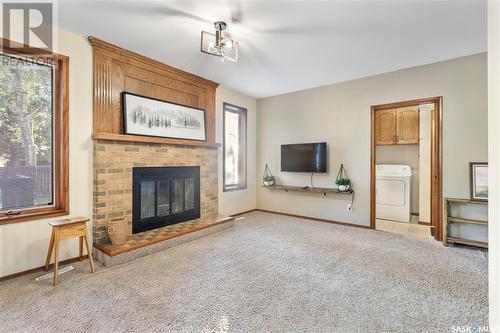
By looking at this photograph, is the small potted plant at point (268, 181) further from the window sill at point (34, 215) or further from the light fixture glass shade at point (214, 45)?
the window sill at point (34, 215)

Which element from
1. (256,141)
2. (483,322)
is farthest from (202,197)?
(483,322)

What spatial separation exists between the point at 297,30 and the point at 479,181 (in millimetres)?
3133

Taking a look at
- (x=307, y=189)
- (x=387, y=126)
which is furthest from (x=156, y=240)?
(x=387, y=126)

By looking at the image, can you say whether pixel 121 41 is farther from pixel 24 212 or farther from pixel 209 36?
pixel 24 212

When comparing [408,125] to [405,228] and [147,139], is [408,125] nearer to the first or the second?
[405,228]

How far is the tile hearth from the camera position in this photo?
2.69m

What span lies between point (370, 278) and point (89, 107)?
366 centimetres

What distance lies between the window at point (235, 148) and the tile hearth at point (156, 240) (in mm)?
1188

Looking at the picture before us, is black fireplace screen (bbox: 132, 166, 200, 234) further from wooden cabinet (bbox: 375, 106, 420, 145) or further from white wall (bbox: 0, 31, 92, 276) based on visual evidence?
wooden cabinet (bbox: 375, 106, 420, 145)

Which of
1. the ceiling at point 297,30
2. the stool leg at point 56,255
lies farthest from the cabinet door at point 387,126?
the stool leg at point 56,255

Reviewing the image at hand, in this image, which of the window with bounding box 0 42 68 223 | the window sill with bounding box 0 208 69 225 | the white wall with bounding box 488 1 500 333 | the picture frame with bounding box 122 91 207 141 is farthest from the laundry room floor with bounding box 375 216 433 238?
the window with bounding box 0 42 68 223

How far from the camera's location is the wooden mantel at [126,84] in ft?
9.77

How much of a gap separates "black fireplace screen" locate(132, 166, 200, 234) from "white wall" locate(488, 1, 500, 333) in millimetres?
3486

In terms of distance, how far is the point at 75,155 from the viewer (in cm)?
279
